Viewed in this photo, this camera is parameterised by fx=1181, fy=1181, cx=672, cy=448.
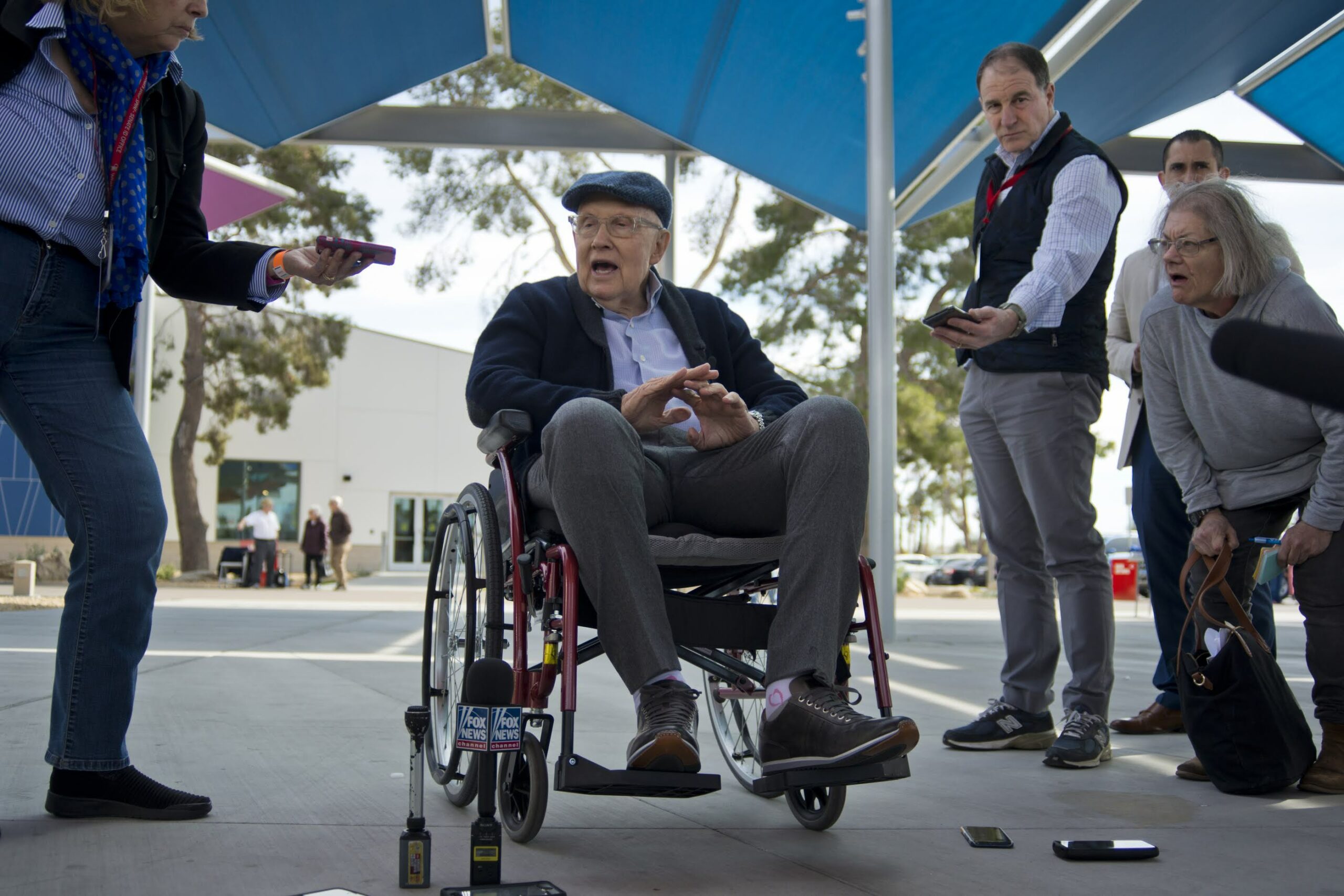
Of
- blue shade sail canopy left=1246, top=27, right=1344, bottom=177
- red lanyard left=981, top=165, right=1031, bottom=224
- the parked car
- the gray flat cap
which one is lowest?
the parked car

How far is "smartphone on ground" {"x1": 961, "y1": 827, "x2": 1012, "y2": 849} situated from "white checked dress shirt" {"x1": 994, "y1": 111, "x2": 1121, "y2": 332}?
1258 millimetres

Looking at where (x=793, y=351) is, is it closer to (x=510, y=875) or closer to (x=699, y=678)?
(x=699, y=678)

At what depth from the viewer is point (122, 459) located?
210cm

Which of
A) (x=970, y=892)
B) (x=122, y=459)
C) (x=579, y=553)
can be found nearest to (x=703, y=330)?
(x=579, y=553)

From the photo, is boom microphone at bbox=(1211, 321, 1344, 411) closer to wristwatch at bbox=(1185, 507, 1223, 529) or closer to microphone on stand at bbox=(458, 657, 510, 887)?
microphone on stand at bbox=(458, 657, 510, 887)

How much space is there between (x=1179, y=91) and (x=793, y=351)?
12.4 m

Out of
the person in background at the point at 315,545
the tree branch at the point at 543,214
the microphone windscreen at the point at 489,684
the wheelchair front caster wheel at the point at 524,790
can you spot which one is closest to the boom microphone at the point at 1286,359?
the microphone windscreen at the point at 489,684

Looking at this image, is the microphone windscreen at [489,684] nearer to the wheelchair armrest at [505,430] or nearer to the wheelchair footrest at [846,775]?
the wheelchair footrest at [846,775]

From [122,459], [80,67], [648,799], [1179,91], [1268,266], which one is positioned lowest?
[648,799]

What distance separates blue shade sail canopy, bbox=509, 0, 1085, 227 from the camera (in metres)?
6.80

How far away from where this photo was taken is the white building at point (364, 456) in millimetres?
28734

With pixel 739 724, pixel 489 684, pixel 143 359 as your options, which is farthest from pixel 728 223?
pixel 489 684

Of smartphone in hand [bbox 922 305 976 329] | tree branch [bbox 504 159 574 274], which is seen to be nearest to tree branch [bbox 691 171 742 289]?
tree branch [bbox 504 159 574 274]

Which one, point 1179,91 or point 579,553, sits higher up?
point 1179,91
